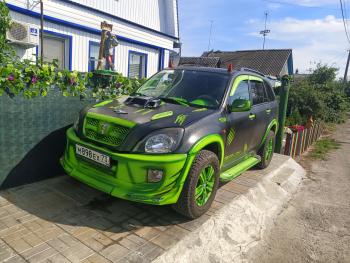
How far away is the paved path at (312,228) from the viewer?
3945mm

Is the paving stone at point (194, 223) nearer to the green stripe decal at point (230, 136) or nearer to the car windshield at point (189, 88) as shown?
the green stripe decal at point (230, 136)

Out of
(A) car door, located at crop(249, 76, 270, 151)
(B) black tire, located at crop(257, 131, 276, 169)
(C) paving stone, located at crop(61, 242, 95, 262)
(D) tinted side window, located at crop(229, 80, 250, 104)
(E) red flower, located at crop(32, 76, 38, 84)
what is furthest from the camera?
(B) black tire, located at crop(257, 131, 276, 169)

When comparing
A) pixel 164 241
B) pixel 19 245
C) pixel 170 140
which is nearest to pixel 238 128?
pixel 170 140

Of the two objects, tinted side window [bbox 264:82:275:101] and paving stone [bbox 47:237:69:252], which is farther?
tinted side window [bbox 264:82:275:101]

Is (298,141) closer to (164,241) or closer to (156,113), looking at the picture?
(156,113)

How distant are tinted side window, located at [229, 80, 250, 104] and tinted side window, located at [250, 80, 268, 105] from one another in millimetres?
224

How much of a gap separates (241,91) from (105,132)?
227cm

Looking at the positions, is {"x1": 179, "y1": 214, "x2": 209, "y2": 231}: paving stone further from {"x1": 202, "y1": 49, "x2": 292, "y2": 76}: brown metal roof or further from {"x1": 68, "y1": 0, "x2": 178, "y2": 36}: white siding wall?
{"x1": 202, "y1": 49, "x2": 292, "y2": 76}: brown metal roof

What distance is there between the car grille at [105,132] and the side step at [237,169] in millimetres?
1607

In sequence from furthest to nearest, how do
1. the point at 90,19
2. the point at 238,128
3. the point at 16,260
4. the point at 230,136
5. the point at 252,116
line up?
1. the point at 90,19
2. the point at 252,116
3. the point at 238,128
4. the point at 230,136
5. the point at 16,260

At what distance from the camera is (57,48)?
30.1ft

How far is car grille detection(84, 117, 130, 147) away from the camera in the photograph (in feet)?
11.3

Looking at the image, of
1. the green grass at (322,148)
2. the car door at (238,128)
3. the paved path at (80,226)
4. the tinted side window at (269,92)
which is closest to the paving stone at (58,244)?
the paved path at (80,226)

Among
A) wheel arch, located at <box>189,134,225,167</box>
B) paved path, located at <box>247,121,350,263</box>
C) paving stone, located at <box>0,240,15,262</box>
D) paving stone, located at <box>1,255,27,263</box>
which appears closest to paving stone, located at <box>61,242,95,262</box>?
paving stone, located at <box>1,255,27,263</box>
